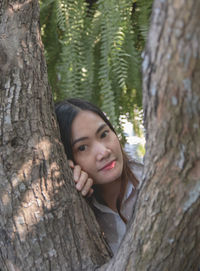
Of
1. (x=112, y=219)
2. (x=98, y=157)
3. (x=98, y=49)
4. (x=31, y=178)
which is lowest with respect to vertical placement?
(x=112, y=219)

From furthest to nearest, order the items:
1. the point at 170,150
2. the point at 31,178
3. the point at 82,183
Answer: the point at 82,183
the point at 31,178
the point at 170,150

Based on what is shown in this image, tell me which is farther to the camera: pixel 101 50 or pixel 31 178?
pixel 101 50

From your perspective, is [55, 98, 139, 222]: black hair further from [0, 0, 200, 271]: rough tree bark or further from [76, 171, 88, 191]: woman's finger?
[0, 0, 200, 271]: rough tree bark

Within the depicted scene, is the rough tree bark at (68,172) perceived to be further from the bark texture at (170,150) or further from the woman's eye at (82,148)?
the woman's eye at (82,148)

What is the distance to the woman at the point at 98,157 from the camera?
125 cm

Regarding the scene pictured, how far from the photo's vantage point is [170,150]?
0.63m

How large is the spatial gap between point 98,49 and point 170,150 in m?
1.15

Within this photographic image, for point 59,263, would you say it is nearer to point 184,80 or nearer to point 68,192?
point 68,192

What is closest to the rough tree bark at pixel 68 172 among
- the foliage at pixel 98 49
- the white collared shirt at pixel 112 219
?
the white collared shirt at pixel 112 219

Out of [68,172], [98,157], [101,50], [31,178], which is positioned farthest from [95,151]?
[101,50]

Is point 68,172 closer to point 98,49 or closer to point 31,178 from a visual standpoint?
point 31,178

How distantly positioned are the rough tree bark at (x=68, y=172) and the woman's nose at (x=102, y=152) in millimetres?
265

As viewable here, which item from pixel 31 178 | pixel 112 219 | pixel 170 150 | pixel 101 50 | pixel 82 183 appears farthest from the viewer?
pixel 101 50

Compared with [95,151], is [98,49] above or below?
above
